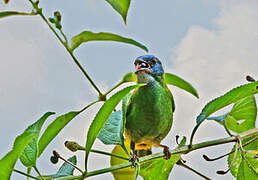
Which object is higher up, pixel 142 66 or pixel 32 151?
pixel 142 66

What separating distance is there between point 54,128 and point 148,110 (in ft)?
0.96

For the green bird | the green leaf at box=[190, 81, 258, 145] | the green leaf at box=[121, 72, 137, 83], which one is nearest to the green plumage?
the green bird

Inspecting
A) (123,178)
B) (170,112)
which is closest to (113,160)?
(123,178)

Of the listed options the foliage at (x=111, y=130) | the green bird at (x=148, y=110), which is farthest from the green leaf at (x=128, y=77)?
the green bird at (x=148, y=110)

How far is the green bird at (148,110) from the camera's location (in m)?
0.70

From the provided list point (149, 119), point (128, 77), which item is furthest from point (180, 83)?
point (149, 119)

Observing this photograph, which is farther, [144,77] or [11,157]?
[144,77]

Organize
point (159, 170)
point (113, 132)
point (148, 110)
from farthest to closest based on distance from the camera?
point (148, 110), point (159, 170), point (113, 132)

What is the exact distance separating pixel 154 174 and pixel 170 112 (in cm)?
18

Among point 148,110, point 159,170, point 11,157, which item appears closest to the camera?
point 11,157

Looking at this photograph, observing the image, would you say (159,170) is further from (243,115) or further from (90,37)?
(90,37)

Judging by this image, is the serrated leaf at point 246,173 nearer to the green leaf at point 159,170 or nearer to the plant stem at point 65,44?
the green leaf at point 159,170

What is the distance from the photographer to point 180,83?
54cm

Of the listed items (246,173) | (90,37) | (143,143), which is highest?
(90,37)
